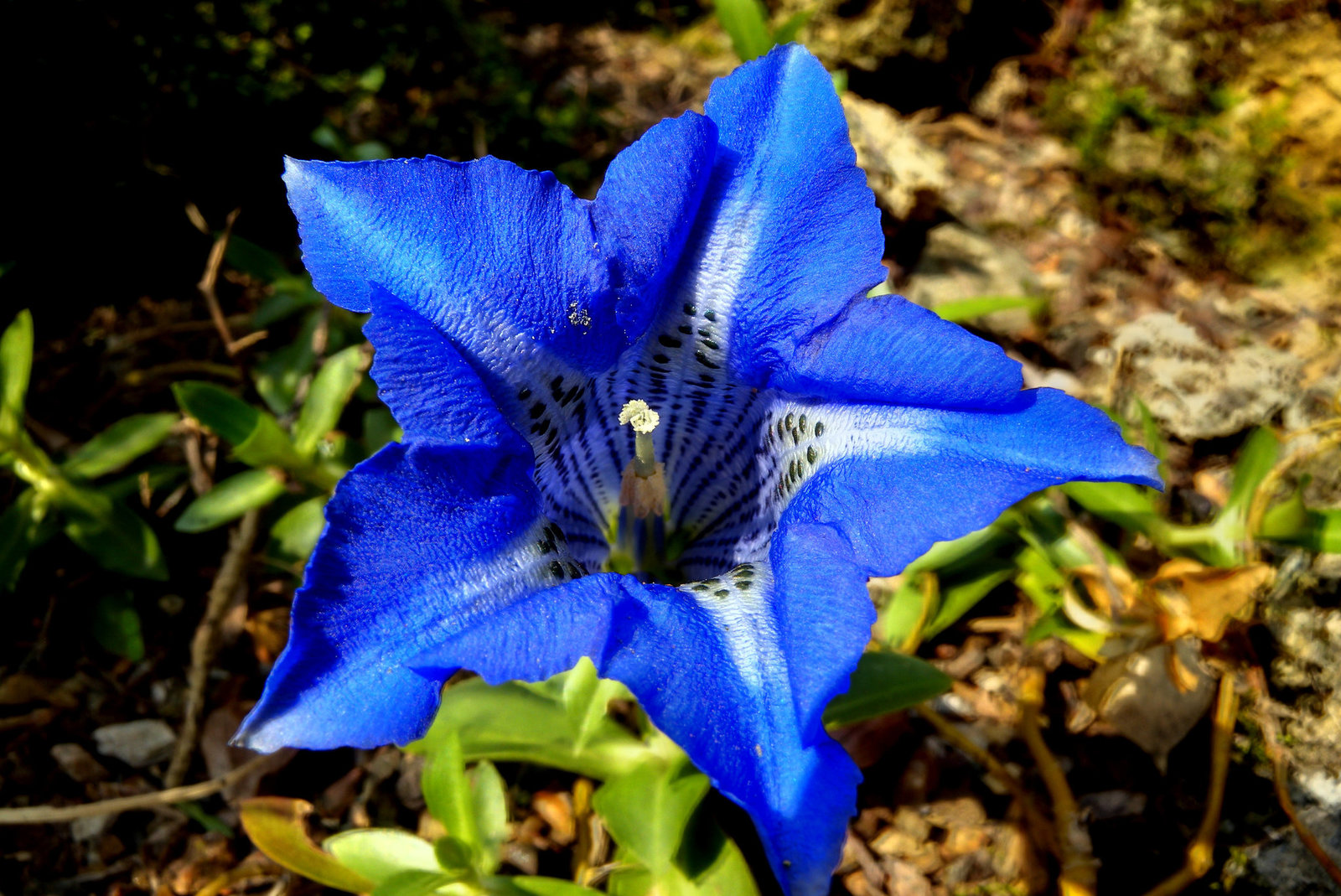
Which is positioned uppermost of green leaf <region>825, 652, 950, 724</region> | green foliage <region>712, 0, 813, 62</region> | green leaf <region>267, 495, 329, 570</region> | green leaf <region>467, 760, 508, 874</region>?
green foliage <region>712, 0, 813, 62</region>

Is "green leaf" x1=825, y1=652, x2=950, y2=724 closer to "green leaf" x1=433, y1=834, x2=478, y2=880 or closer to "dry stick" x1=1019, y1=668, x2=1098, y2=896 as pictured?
"dry stick" x1=1019, y1=668, x2=1098, y2=896

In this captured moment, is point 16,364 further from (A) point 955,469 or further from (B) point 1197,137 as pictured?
(B) point 1197,137

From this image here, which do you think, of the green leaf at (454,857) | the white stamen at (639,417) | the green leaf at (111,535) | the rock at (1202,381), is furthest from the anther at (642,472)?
the rock at (1202,381)

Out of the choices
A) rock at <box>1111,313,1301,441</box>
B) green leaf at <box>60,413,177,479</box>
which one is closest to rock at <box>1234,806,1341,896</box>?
rock at <box>1111,313,1301,441</box>

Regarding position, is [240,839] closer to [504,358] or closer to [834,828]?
[504,358]

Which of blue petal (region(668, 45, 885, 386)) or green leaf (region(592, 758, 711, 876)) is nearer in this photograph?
blue petal (region(668, 45, 885, 386))

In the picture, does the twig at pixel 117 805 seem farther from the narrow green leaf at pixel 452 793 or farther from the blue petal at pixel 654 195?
the blue petal at pixel 654 195

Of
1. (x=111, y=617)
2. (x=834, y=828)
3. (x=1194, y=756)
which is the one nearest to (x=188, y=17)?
(x=111, y=617)

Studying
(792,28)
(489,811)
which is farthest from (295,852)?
(792,28)
